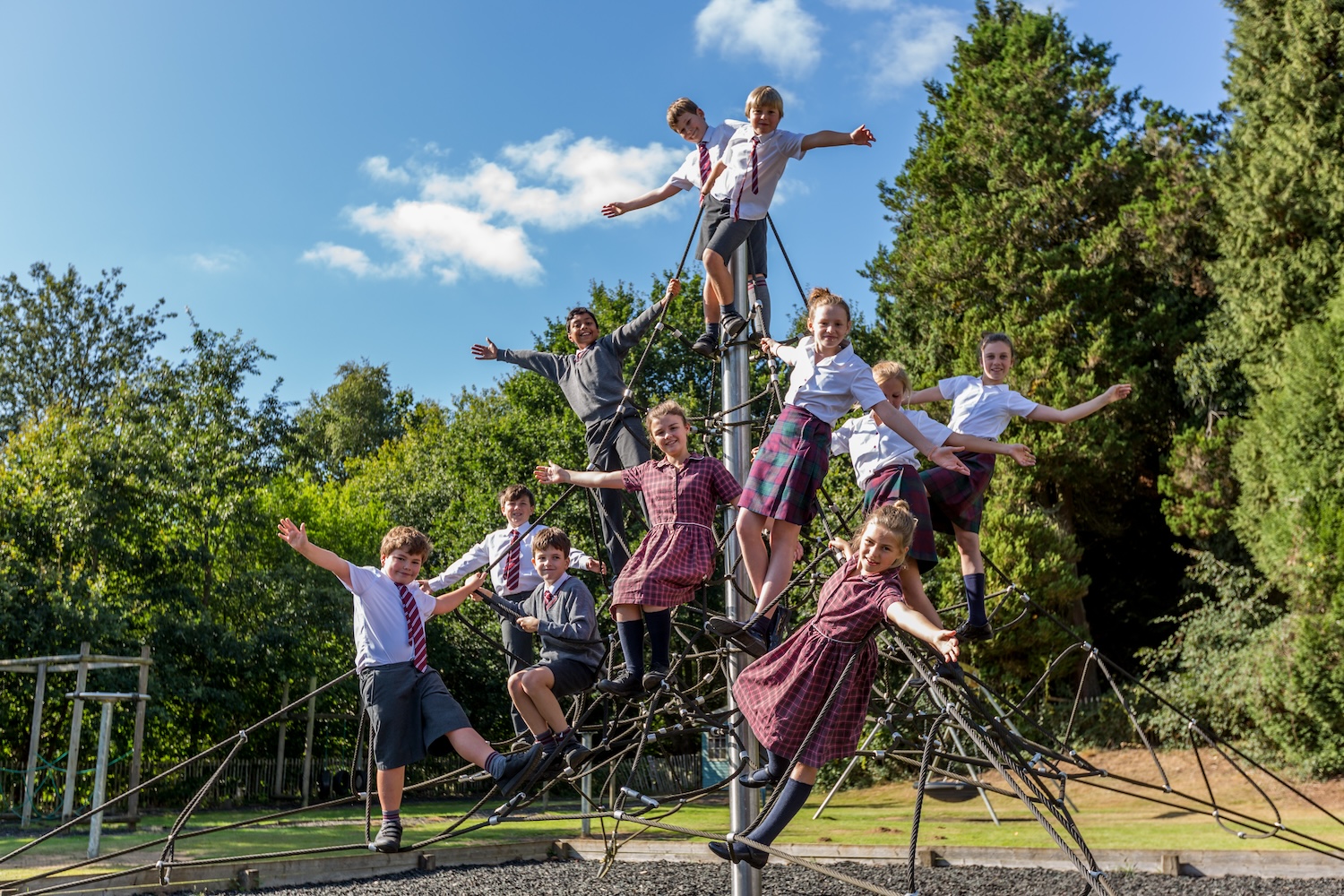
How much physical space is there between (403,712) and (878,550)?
203 cm

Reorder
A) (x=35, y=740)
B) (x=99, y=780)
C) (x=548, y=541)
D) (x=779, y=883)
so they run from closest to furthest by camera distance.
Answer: (x=548, y=541) < (x=779, y=883) < (x=99, y=780) < (x=35, y=740)

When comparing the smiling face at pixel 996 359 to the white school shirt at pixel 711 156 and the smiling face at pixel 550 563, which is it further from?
the smiling face at pixel 550 563

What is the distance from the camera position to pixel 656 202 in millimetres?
5773

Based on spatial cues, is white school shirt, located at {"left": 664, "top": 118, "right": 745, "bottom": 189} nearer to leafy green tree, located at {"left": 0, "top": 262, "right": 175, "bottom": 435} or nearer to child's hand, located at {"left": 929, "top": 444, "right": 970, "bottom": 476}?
child's hand, located at {"left": 929, "top": 444, "right": 970, "bottom": 476}

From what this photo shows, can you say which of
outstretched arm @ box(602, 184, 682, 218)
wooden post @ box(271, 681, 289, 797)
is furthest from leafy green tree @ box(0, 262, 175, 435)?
outstretched arm @ box(602, 184, 682, 218)

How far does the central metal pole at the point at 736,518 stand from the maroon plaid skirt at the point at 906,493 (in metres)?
0.72

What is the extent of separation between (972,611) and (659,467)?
1.55 meters

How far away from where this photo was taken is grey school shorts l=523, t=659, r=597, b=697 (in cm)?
499

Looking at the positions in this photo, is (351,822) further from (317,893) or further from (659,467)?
(659,467)

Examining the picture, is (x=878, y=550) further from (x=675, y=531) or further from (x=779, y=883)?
(x=779, y=883)

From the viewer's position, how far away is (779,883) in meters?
8.21

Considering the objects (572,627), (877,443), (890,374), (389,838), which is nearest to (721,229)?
(890,374)

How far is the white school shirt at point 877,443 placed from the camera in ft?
15.3

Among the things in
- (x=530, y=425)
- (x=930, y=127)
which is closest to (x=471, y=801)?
(x=530, y=425)
